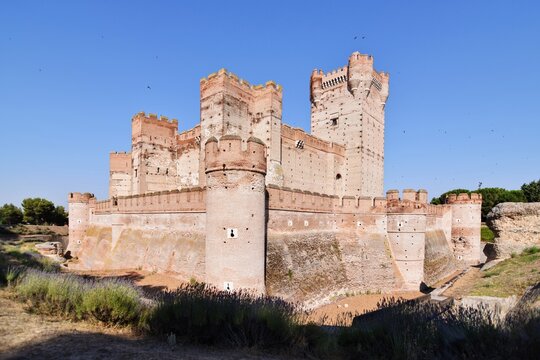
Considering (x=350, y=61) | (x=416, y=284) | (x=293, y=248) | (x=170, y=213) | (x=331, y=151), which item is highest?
(x=350, y=61)

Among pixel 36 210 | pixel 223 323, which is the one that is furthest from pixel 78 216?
pixel 36 210

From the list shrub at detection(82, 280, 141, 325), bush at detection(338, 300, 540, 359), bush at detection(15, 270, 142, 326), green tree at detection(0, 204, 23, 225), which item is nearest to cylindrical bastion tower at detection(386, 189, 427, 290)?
bush at detection(338, 300, 540, 359)

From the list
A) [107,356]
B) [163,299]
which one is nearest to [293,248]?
[163,299]

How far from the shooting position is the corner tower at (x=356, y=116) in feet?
95.3

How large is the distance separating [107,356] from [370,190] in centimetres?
2975

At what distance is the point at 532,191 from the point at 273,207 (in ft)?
168

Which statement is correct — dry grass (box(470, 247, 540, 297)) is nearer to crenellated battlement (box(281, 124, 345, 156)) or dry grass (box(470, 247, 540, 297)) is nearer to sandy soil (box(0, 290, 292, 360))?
sandy soil (box(0, 290, 292, 360))

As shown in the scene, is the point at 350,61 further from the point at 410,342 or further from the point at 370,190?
the point at 410,342

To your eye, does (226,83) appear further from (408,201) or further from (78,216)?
(78,216)

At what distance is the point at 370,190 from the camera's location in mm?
30562

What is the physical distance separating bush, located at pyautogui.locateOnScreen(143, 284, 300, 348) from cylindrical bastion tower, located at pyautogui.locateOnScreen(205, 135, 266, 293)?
5.35 meters

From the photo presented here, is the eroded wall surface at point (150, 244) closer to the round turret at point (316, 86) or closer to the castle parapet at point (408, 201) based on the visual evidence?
the castle parapet at point (408, 201)

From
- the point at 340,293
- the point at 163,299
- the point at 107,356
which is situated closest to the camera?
the point at 107,356

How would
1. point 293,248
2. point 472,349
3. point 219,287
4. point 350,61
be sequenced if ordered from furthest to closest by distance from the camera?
point 350,61
point 293,248
point 219,287
point 472,349
